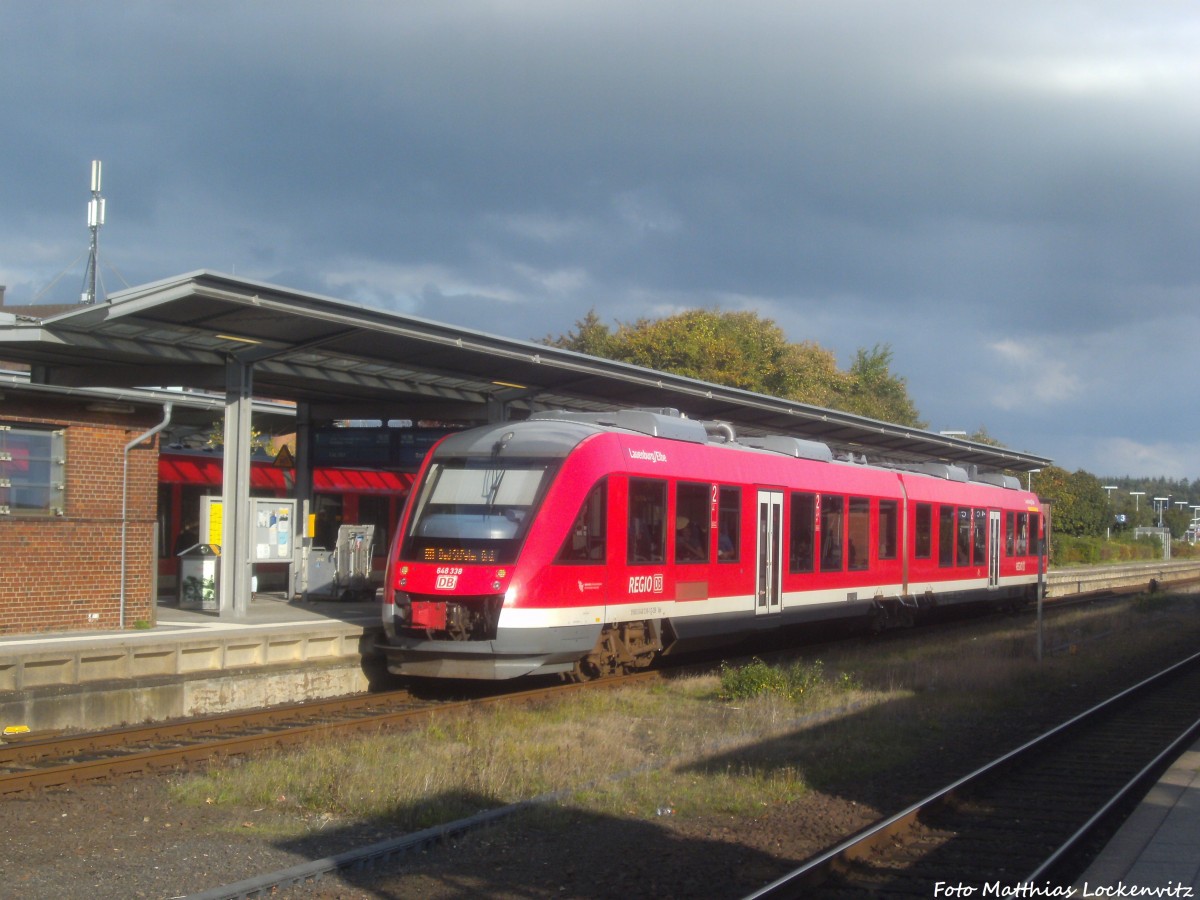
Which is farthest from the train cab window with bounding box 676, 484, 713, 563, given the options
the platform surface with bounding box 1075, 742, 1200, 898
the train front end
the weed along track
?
the platform surface with bounding box 1075, 742, 1200, 898

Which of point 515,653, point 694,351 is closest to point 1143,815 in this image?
point 515,653

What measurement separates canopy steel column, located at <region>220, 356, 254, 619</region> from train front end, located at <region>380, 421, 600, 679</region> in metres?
3.86

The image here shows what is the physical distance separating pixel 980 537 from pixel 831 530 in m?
7.99

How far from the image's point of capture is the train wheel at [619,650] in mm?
13953

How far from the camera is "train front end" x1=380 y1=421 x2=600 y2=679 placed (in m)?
12.5

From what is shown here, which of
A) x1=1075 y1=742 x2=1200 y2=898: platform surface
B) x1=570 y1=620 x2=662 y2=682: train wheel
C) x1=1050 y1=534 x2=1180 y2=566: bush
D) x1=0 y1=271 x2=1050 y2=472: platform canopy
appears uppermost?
x1=0 y1=271 x2=1050 y2=472: platform canopy

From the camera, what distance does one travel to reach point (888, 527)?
68.4 ft

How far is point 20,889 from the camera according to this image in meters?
6.54

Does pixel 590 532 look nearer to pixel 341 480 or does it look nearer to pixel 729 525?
pixel 729 525

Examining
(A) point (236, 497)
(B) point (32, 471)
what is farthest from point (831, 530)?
(B) point (32, 471)

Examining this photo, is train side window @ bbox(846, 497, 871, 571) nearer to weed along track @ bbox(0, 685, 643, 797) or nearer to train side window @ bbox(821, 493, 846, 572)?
train side window @ bbox(821, 493, 846, 572)

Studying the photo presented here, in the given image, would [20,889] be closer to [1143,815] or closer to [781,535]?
[1143,815]

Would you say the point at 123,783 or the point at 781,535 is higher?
the point at 781,535

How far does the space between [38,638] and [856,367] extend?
7045cm
